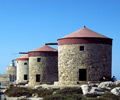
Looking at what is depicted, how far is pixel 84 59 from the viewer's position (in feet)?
83.6

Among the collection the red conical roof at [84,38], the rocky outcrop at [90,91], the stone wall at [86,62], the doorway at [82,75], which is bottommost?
the rocky outcrop at [90,91]

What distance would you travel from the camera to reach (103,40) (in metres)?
26.1

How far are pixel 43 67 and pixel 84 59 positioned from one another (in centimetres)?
880

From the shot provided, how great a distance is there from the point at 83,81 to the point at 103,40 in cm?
396

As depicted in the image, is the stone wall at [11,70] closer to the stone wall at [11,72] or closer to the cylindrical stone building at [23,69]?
the stone wall at [11,72]

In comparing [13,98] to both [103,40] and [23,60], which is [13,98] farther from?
[23,60]

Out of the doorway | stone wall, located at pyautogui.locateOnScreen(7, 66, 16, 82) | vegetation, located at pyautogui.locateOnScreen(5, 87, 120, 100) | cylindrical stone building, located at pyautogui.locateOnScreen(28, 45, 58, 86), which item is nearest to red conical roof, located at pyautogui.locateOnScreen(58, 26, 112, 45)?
the doorway

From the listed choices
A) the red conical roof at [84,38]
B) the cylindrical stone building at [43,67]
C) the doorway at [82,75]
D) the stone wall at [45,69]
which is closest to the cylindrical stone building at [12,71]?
the cylindrical stone building at [43,67]

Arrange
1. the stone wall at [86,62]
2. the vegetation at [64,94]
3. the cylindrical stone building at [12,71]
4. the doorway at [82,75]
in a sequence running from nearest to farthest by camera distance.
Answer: the vegetation at [64,94], the stone wall at [86,62], the doorway at [82,75], the cylindrical stone building at [12,71]

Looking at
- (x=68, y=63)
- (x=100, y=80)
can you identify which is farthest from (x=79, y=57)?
(x=100, y=80)

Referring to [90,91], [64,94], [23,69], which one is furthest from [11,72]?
[90,91]

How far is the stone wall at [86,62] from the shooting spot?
83.6 ft

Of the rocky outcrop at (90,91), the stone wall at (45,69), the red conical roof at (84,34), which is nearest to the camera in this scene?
the rocky outcrop at (90,91)

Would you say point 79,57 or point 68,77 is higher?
point 79,57
